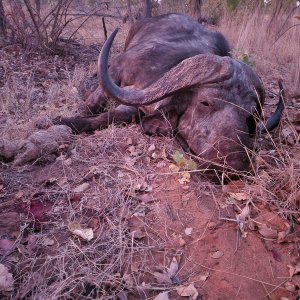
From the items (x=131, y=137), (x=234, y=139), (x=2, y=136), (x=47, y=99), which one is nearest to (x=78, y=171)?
(x=131, y=137)

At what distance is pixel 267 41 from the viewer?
25.5 feet

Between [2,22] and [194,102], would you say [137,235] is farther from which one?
[2,22]

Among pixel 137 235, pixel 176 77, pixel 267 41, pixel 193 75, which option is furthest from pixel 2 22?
pixel 137 235

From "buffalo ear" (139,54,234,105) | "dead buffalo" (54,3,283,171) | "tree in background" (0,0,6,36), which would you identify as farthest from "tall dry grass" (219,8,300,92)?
"tree in background" (0,0,6,36)

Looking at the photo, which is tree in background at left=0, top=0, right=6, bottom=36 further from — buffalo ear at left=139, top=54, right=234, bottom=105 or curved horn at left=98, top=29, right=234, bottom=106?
buffalo ear at left=139, top=54, right=234, bottom=105

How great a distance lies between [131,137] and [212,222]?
136cm

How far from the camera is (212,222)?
2383mm

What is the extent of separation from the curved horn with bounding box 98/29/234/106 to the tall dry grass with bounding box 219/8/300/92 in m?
3.35

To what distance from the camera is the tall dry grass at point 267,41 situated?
6638 mm

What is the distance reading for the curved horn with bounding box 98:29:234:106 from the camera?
3102 mm

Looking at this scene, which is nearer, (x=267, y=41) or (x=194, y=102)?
(x=194, y=102)

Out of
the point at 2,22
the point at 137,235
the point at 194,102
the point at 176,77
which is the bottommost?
the point at 137,235

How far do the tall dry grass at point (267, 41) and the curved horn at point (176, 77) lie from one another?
3.35 meters

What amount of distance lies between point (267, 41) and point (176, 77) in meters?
5.33
